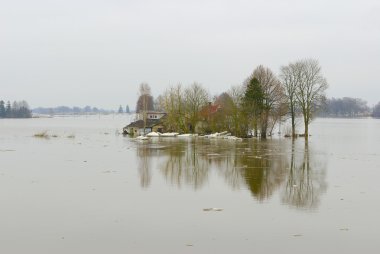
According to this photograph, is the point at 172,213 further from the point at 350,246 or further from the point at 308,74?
the point at 308,74

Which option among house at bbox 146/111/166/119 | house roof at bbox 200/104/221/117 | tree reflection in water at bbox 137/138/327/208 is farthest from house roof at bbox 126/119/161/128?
tree reflection in water at bbox 137/138/327/208

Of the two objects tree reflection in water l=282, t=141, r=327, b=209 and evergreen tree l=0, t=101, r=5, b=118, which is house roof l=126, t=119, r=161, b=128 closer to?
tree reflection in water l=282, t=141, r=327, b=209

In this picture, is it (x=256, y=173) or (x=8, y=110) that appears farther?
(x=8, y=110)

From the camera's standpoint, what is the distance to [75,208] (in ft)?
46.8

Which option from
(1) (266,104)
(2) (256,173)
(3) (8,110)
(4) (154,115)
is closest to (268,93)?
(1) (266,104)

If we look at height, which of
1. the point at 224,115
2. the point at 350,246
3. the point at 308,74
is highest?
the point at 308,74

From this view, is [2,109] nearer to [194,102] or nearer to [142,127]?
[142,127]

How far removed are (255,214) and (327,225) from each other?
2.16 m

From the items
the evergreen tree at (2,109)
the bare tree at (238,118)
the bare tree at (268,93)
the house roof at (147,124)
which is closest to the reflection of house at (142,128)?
the house roof at (147,124)

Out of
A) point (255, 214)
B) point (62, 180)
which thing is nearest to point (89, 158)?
point (62, 180)

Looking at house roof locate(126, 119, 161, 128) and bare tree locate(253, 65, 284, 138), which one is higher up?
bare tree locate(253, 65, 284, 138)

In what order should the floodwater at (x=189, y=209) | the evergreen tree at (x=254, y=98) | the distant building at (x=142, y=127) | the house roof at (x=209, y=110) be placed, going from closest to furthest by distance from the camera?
the floodwater at (x=189, y=209) → the evergreen tree at (x=254, y=98) → the house roof at (x=209, y=110) → the distant building at (x=142, y=127)

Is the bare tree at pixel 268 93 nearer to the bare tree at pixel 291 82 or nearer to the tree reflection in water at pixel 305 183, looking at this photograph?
A: the bare tree at pixel 291 82

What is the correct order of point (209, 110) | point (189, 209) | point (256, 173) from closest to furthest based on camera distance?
point (189, 209)
point (256, 173)
point (209, 110)
